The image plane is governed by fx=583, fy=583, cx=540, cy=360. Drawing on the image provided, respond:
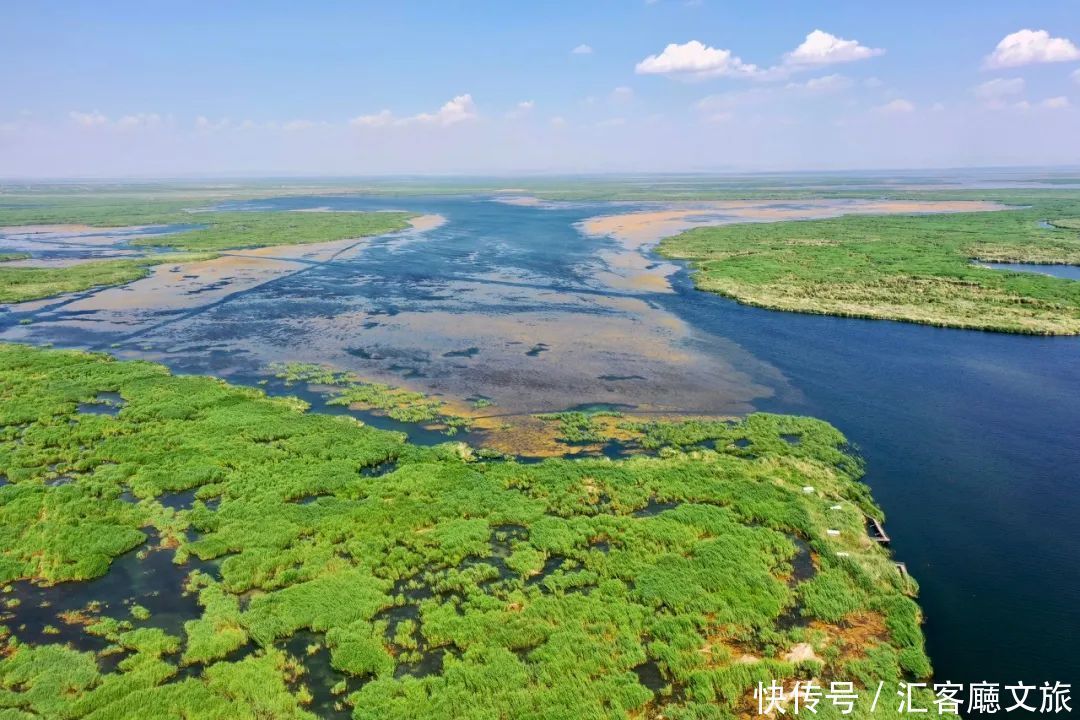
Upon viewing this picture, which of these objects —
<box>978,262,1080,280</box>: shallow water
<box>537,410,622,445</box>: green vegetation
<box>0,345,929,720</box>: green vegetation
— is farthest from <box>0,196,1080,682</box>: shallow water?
<box>978,262,1080,280</box>: shallow water

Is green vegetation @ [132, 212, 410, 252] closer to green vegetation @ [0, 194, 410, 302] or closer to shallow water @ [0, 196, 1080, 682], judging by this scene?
green vegetation @ [0, 194, 410, 302]

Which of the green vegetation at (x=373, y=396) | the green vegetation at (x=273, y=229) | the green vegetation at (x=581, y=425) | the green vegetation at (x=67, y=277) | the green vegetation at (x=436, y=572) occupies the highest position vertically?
the green vegetation at (x=273, y=229)

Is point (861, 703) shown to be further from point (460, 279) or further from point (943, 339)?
point (460, 279)

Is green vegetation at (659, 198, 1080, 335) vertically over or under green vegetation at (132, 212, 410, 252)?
under

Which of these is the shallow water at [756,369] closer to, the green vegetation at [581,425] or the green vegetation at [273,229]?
the green vegetation at [581,425]

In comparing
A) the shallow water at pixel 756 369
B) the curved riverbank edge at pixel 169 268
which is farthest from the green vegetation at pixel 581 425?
the curved riverbank edge at pixel 169 268

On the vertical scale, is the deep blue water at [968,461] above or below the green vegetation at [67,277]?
below
